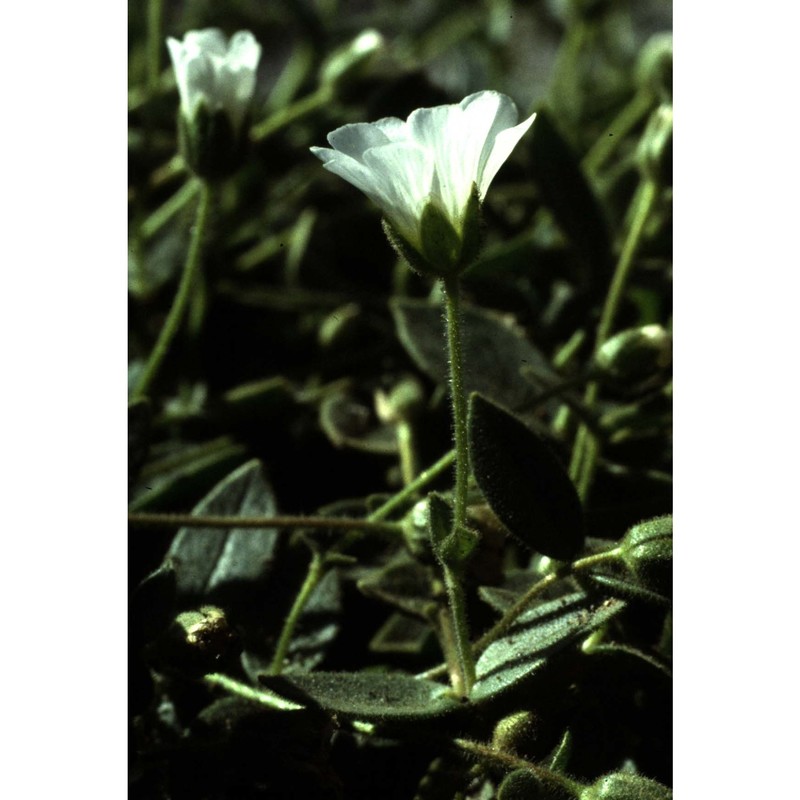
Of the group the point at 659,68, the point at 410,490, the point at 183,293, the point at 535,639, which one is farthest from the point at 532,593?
the point at 659,68

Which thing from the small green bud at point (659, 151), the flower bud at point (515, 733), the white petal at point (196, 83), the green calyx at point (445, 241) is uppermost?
the white petal at point (196, 83)

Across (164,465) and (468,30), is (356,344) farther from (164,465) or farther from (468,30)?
(468,30)

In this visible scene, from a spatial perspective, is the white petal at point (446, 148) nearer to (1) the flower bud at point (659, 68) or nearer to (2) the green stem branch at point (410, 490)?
(2) the green stem branch at point (410, 490)

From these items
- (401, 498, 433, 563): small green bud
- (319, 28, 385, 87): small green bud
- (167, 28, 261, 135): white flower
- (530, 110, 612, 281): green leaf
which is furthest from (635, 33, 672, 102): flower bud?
(401, 498, 433, 563): small green bud

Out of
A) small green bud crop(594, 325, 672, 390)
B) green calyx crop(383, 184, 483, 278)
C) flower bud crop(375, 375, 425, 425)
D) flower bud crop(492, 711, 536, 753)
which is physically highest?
green calyx crop(383, 184, 483, 278)

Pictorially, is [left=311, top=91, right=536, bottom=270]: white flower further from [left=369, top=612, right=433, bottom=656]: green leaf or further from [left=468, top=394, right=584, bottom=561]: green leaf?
[left=369, top=612, right=433, bottom=656]: green leaf

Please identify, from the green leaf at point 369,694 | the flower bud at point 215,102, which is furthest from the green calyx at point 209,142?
the green leaf at point 369,694

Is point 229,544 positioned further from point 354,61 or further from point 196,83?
point 354,61
